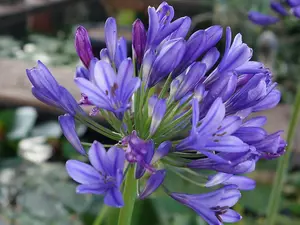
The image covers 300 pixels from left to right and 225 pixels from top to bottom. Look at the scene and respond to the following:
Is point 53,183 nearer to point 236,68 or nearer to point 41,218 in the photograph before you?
point 41,218

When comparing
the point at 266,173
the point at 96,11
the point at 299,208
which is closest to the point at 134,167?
the point at 299,208

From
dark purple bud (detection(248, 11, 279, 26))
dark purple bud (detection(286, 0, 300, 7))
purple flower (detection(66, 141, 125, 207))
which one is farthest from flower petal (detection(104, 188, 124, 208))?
dark purple bud (detection(248, 11, 279, 26))

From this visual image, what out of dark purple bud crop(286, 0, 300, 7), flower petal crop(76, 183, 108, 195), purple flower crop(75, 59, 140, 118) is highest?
dark purple bud crop(286, 0, 300, 7)

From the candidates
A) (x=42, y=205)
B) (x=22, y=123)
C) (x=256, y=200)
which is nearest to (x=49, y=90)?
(x=42, y=205)

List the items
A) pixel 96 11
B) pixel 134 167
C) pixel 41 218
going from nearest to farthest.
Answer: pixel 134 167 → pixel 41 218 → pixel 96 11

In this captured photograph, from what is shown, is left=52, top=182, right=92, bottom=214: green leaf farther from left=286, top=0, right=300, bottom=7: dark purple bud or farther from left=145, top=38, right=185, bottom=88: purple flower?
left=145, top=38, right=185, bottom=88: purple flower

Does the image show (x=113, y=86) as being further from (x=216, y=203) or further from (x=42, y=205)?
(x=42, y=205)

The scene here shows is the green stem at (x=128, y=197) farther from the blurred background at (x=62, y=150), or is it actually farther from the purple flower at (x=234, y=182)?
the blurred background at (x=62, y=150)
